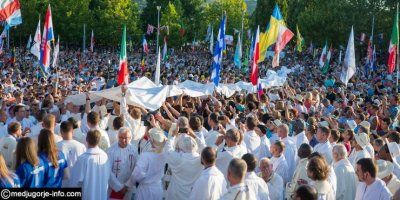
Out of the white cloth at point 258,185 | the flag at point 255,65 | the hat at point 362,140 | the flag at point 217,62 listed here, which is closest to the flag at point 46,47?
the flag at point 217,62

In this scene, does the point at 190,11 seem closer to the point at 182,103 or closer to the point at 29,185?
the point at 182,103

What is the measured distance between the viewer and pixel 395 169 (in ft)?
26.7

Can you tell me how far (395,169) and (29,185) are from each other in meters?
4.94

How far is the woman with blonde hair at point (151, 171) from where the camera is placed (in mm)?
7973

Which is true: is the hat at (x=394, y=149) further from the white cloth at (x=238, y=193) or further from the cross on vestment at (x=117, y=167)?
the cross on vestment at (x=117, y=167)

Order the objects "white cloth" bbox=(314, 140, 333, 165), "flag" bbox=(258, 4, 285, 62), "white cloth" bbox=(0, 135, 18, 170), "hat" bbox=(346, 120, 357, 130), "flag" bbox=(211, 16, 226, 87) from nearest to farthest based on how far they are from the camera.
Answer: "white cloth" bbox=(0, 135, 18, 170) < "white cloth" bbox=(314, 140, 333, 165) < "hat" bbox=(346, 120, 357, 130) < "flag" bbox=(211, 16, 226, 87) < "flag" bbox=(258, 4, 285, 62)

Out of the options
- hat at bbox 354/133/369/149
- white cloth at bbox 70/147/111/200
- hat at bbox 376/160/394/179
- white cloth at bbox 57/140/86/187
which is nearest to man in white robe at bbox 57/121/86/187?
white cloth at bbox 57/140/86/187

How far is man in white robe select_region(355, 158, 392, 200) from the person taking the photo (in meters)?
6.74

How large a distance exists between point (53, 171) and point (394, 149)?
4.99 meters

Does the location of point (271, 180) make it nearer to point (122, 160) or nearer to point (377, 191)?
point (377, 191)

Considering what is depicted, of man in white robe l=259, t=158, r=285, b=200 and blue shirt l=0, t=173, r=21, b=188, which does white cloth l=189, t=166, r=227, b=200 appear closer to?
man in white robe l=259, t=158, r=285, b=200

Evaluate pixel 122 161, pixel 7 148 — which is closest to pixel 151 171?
pixel 122 161

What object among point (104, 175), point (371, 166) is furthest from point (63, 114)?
point (371, 166)

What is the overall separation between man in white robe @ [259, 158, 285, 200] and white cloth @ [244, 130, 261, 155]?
7.17 ft
